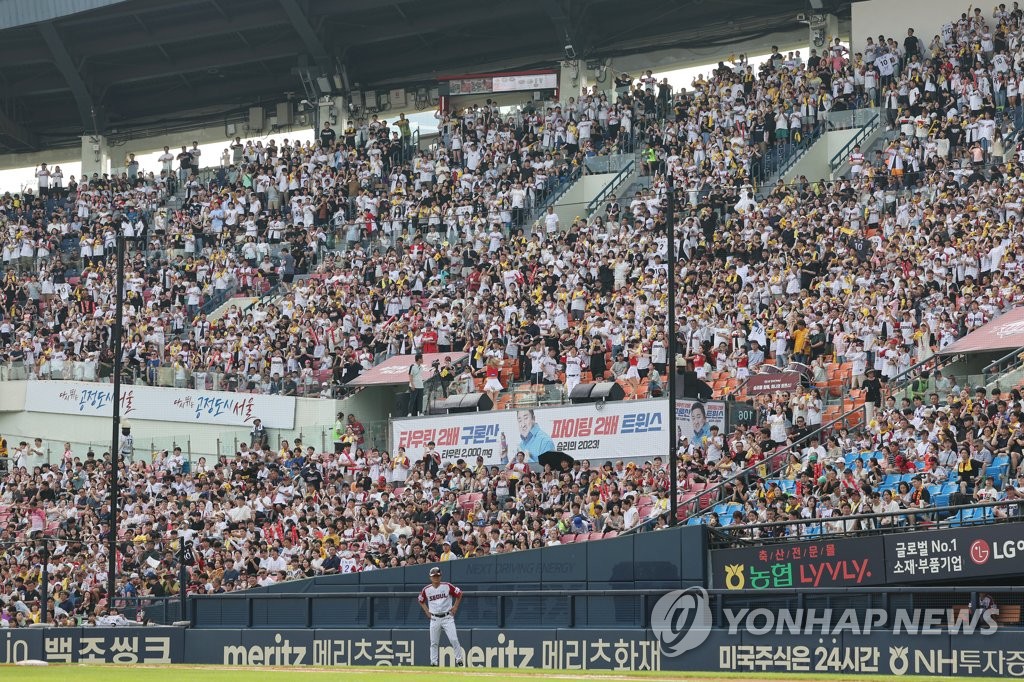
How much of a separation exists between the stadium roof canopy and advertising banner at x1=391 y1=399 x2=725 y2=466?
62.8 feet

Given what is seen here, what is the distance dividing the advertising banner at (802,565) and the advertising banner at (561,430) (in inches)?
312

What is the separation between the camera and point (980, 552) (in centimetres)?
2067

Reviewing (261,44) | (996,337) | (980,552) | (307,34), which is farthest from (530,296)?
(261,44)

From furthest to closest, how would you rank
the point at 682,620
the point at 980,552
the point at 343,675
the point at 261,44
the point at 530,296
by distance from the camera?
the point at 261,44, the point at 530,296, the point at 682,620, the point at 980,552, the point at 343,675

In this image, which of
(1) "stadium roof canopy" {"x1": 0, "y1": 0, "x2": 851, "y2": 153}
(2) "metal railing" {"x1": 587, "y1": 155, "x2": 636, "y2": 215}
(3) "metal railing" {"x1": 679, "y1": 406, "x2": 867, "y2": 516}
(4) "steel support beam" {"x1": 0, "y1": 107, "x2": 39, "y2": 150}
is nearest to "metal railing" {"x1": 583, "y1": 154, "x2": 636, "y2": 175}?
(2) "metal railing" {"x1": 587, "y1": 155, "x2": 636, "y2": 215}

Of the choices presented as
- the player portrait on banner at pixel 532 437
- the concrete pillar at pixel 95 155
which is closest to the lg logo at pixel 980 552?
the player portrait on banner at pixel 532 437

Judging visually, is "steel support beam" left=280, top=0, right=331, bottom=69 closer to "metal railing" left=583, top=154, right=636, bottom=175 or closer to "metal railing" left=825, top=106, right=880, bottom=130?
"metal railing" left=583, top=154, right=636, bottom=175

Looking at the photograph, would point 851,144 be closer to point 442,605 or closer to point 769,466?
point 769,466

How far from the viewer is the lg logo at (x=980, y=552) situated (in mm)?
20625

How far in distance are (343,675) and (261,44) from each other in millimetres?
38843

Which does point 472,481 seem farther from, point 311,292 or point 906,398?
point 311,292

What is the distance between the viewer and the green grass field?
18594mm

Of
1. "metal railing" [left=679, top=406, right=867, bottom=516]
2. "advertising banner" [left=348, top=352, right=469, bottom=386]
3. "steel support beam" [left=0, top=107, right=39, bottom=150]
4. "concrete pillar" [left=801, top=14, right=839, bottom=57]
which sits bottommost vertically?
"metal railing" [left=679, top=406, right=867, bottom=516]

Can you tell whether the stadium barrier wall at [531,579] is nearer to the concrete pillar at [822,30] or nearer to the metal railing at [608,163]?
the metal railing at [608,163]
